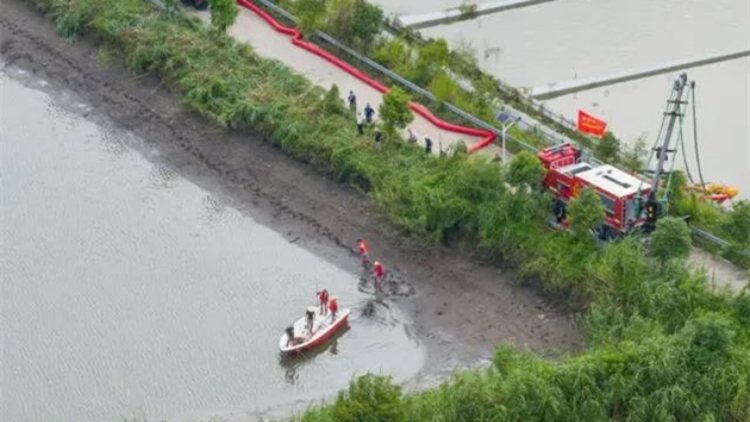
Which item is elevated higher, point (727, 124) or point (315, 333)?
point (727, 124)

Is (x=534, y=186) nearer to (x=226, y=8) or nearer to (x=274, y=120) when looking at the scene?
(x=274, y=120)

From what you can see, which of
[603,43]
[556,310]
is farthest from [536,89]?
[556,310]

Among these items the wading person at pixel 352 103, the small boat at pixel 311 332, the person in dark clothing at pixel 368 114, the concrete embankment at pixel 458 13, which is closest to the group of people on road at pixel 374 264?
the small boat at pixel 311 332

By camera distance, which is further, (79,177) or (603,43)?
(603,43)

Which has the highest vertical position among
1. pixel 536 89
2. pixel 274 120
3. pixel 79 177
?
pixel 536 89

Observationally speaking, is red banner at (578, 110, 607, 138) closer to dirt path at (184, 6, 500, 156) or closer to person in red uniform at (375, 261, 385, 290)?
dirt path at (184, 6, 500, 156)

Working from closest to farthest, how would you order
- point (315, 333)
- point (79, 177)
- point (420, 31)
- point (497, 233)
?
point (315, 333) < point (497, 233) < point (79, 177) < point (420, 31)

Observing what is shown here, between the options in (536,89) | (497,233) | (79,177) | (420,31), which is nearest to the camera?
(497,233)
